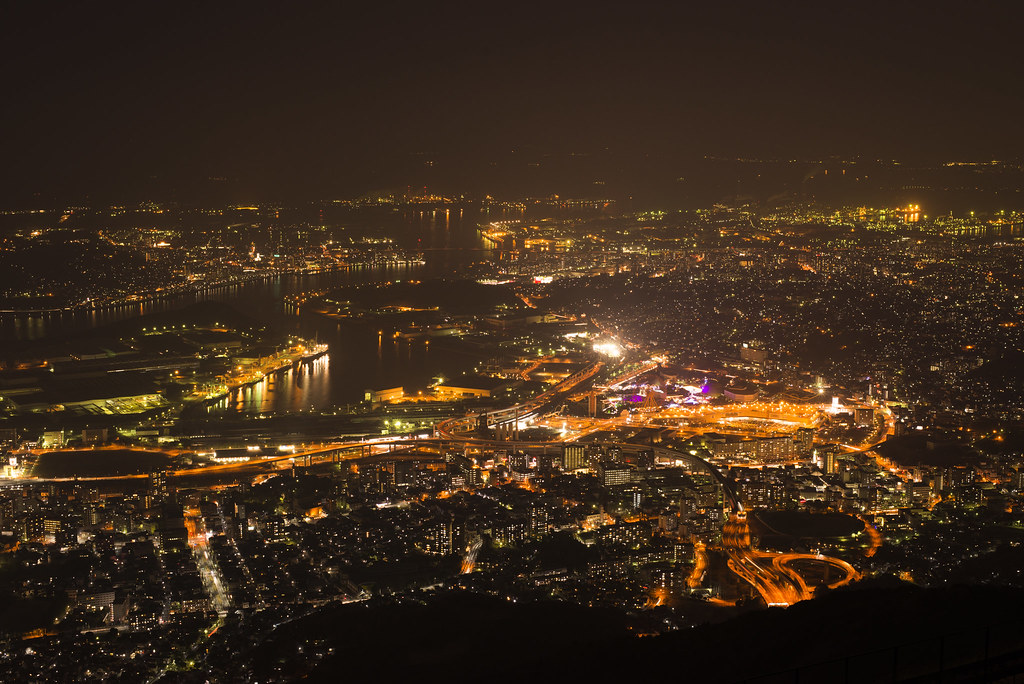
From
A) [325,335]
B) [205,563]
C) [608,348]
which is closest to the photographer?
[205,563]

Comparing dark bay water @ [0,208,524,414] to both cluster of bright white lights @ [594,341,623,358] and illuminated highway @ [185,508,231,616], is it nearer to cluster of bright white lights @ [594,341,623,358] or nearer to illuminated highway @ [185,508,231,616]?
cluster of bright white lights @ [594,341,623,358]

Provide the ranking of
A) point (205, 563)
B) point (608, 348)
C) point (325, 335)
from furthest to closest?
point (325, 335)
point (608, 348)
point (205, 563)

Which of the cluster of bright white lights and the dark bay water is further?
the cluster of bright white lights

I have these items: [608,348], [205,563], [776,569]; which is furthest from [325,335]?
[776,569]

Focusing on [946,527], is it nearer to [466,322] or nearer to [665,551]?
[665,551]

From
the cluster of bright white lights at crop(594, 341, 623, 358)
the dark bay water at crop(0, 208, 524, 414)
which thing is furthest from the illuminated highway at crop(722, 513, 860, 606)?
the cluster of bright white lights at crop(594, 341, 623, 358)

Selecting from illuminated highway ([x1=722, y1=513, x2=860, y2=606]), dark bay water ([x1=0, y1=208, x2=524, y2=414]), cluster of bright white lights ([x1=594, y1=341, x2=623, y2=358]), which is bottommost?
dark bay water ([x1=0, y1=208, x2=524, y2=414])

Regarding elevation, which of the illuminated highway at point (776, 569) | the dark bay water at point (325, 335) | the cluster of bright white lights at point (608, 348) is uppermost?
the illuminated highway at point (776, 569)

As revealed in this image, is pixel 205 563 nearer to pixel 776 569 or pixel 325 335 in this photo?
pixel 776 569

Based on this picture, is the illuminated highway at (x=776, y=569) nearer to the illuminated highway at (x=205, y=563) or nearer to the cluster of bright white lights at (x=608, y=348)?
the illuminated highway at (x=205, y=563)

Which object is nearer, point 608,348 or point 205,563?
point 205,563

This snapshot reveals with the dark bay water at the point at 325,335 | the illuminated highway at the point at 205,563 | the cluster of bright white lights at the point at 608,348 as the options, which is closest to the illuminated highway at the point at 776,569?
the illuminated highway at the point at 205,563
